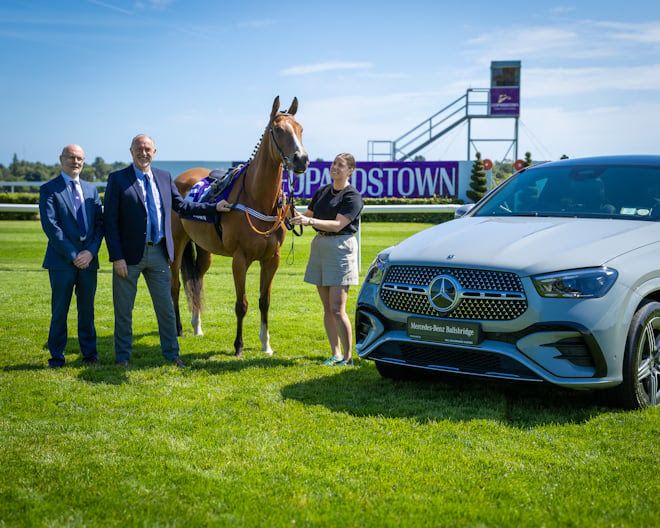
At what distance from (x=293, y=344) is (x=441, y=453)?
153 inches

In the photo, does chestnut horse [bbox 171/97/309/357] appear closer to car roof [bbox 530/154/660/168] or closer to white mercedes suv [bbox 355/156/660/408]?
white mercedes suv [bbox 355/156/660/408]

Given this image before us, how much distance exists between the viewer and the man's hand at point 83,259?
6829 mm

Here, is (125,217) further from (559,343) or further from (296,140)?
(559,343)

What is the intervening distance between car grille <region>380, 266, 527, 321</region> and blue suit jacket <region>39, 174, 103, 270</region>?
307 centimetres

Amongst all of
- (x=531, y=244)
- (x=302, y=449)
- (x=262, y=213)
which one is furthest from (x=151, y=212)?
(x=531, y=244)

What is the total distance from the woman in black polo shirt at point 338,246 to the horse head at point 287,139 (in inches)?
12.8

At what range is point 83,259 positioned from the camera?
6.86 meters

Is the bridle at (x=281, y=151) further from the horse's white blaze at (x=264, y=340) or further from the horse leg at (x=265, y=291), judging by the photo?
the horse's white blaze at (x=264, y=340)

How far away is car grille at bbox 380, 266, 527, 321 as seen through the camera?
509 centimetres

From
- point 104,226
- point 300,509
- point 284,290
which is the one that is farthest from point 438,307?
point 284,290

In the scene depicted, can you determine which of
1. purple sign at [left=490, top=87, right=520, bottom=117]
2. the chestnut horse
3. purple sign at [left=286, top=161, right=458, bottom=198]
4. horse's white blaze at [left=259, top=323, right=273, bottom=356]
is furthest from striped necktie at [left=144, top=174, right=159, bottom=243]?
purple sign at [left=490, top=87, right=520, bottom=117]

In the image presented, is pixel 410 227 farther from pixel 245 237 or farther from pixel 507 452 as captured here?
pixel 507 452

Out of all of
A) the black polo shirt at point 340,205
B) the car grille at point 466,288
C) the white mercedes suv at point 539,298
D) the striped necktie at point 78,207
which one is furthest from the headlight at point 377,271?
the striped necktie at point 78,207

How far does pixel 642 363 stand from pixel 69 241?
16.5 feet
